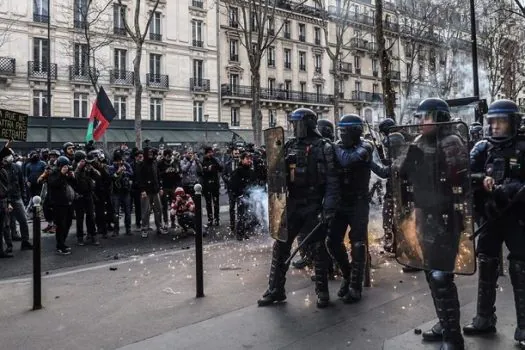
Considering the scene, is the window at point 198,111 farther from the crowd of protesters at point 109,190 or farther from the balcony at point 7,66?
the crowd of protesters at point 109,190

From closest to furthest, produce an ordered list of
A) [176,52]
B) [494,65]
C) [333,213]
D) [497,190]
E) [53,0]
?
[497,190] → [333,213] → [494,65] → [53,0] → [176,52]

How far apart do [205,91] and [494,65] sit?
19641 mm

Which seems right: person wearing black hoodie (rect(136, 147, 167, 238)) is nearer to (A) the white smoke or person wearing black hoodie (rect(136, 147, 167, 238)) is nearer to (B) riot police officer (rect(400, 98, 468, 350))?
(A) the white smoke

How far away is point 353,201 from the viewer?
17.8 feet

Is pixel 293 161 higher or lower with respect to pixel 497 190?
higher

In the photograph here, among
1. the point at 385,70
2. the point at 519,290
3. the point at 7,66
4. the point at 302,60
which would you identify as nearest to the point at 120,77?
the point at 7,66

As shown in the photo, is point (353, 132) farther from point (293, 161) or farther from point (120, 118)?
point (120, 118)

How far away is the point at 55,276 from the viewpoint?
7.06 m

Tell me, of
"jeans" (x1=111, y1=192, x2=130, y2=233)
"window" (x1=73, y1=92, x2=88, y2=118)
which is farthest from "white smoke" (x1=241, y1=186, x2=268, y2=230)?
"window" (x1=73, y1=92, x2=88, y2=118)

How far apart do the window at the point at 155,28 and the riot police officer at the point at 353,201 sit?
33.2 metres

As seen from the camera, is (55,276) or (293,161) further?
(55,276)

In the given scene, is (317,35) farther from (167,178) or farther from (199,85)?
(167,178)

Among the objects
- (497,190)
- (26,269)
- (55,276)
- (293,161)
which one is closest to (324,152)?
(293,161)

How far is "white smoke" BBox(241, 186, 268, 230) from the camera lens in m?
10.5
